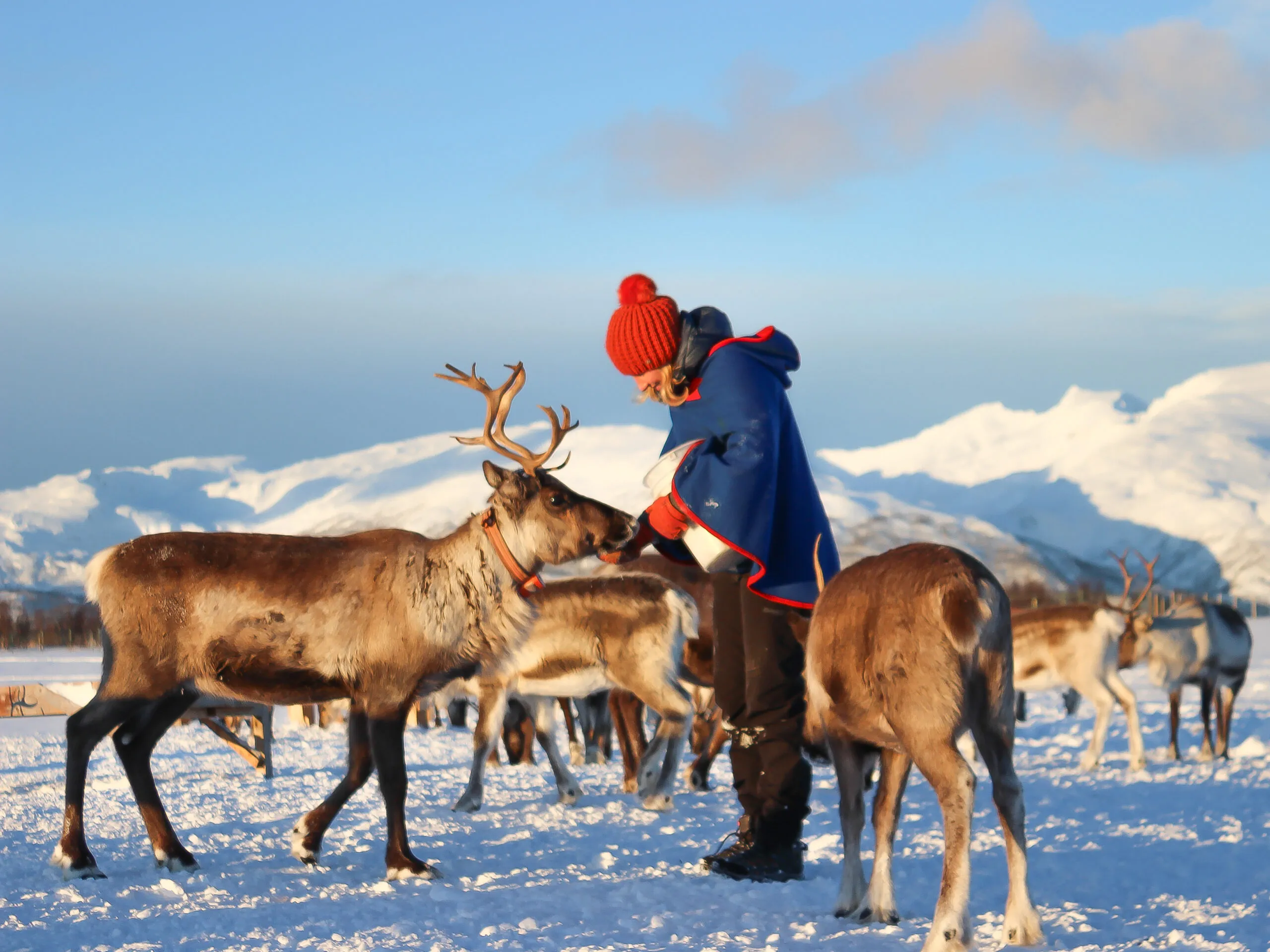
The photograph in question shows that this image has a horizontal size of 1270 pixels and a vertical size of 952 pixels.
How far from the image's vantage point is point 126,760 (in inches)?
244

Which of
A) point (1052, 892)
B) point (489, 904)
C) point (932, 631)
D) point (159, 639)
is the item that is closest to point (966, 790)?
point (932, 631)

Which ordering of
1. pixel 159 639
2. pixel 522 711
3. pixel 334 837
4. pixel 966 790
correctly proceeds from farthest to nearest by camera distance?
pixel 522 711, pixel 334 837, pixel 159 639, pixel 966 790

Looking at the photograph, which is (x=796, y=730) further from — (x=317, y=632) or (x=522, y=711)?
(x=522, y=711)

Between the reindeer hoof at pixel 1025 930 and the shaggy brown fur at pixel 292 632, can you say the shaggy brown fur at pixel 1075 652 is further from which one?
the reindeer hoof at pixel 1025 930

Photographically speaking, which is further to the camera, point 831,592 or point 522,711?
point 522,711

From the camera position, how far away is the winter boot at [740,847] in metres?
5.38

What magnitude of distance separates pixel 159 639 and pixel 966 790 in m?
3.77

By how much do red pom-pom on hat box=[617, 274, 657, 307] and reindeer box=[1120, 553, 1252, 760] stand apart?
31.5 feet

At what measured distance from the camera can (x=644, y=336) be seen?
5629 mm

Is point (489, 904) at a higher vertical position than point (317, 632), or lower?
lower

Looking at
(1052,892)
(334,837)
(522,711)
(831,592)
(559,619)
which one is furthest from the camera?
(522,711)

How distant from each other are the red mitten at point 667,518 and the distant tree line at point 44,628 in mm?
35362

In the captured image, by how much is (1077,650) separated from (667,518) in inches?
397

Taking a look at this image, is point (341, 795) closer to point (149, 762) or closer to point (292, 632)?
point (292, 632)
